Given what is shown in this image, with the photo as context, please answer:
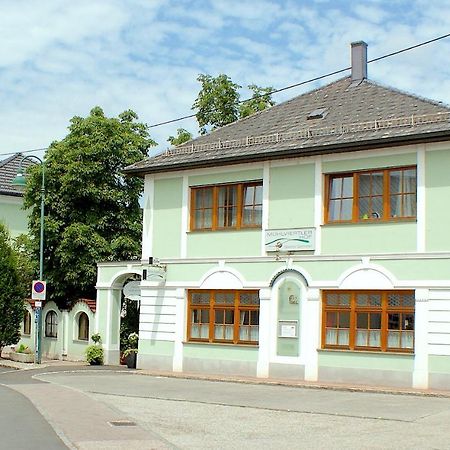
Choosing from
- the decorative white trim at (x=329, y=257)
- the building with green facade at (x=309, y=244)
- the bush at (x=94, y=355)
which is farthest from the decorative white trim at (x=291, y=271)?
the bush at (x=94, y=355)

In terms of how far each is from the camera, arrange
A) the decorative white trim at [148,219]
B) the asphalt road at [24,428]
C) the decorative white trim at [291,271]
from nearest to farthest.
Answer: the asphalt road at [24,428] → the decorative white trim at [291,271] → the decorative white trim at [148,219]

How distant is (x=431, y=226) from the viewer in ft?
67.2

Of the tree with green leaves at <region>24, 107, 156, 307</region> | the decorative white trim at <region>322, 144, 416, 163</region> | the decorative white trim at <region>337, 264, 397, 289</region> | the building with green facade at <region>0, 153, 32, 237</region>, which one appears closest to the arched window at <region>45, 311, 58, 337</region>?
the tree with green leaves at <region>24, 107, 156, 307</region>

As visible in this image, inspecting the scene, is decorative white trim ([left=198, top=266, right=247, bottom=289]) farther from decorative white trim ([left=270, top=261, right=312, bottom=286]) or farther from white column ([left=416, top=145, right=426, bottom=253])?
white column ([left=416, top=145, right=426, bottom=253])

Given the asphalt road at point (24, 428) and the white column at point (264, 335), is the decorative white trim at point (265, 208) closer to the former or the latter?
the white column at point (264, 335)

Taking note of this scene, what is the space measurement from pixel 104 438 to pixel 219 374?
11.8 m

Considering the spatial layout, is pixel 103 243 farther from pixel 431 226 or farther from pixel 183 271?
pixel 431 226

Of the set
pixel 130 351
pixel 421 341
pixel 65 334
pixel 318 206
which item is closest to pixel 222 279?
pixel 318 206

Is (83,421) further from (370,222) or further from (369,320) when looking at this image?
(370,222)

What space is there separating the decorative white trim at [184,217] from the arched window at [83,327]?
6.27 meters

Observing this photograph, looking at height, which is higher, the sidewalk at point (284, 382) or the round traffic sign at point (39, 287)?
the round traffic sign at point (39, 287)

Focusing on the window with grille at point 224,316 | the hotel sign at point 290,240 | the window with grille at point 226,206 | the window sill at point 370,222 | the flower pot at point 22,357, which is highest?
the window with grille at point 226,206

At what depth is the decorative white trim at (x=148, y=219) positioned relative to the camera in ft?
84.9

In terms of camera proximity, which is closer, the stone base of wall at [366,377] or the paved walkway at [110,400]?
the paved walkway at [110,400]
